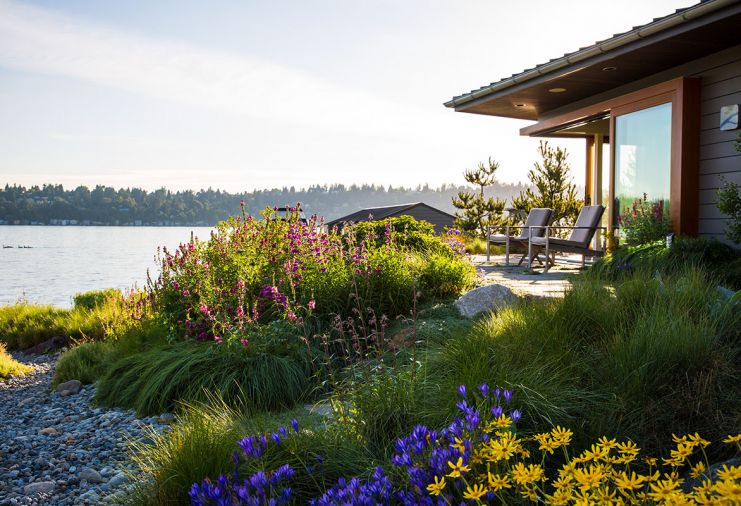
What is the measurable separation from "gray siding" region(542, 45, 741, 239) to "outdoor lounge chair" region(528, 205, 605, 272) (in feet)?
4.63

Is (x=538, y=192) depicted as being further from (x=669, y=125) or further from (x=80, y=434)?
(x=80, y=434)

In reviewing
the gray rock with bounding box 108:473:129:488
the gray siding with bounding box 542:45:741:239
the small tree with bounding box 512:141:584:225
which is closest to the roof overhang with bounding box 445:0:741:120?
the gray siding with bounding box 542:45:741:239

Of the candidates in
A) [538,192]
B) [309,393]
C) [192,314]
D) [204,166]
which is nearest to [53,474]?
[309,393]

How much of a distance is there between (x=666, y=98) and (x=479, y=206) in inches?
340

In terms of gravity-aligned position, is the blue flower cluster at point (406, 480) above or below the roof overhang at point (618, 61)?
below

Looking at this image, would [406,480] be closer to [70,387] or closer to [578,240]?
[70,387]

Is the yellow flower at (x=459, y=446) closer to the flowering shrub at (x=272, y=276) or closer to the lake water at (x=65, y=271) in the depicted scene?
the flowering shrub at (x=272, y=276)

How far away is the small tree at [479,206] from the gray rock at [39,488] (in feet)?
45.0

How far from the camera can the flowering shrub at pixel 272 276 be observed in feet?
16.5

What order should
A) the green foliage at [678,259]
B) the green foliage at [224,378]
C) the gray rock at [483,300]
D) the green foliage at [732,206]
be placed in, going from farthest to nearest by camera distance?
the green foliage at [732,206]
the green foliage at [678,259]
the gray rock at [483,300]
the green foliage at [224,378]

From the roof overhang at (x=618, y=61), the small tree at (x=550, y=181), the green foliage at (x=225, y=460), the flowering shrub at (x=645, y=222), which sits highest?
the roof overhang at (x=618, y=61)

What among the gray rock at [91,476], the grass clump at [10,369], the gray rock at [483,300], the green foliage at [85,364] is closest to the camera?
the gray rock at [91,476]

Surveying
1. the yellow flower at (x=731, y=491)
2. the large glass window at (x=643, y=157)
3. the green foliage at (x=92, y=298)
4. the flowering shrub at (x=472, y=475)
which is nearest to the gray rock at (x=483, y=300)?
the flowering shrub at (x=472, y=475)

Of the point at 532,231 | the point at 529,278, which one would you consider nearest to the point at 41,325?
the point at 529,278
